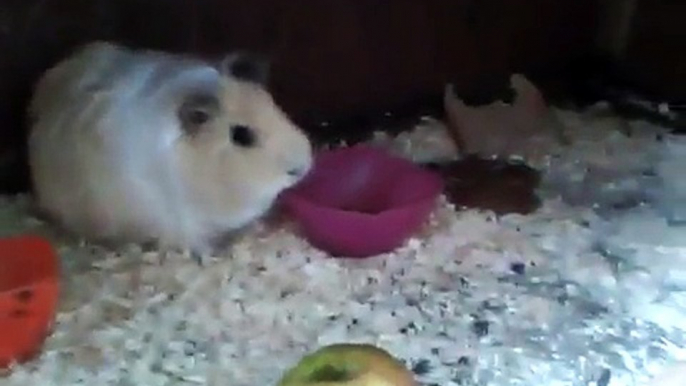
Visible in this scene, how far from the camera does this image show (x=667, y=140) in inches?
71.6

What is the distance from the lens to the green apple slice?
0.98 metres

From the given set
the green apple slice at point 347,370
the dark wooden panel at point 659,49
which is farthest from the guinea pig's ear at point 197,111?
the dark wooden panel at point 659,49

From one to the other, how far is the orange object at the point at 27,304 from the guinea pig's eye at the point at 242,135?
0.25 meters

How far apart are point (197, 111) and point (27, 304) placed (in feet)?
0.99

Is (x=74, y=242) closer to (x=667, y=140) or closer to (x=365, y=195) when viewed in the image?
(x=365, y=195)

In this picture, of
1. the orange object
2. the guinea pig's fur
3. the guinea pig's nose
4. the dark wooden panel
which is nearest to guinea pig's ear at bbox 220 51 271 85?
the guinea pig's fur

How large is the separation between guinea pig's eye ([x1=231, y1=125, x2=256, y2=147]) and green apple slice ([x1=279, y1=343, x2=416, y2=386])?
1.34ft

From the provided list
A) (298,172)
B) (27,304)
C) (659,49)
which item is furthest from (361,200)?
(659,49)

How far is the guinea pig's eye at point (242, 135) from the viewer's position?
1.39 m

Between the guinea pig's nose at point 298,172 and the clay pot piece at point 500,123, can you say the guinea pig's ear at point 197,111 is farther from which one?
the clay pot piece at point 500,123

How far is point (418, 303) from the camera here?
4.39 feet

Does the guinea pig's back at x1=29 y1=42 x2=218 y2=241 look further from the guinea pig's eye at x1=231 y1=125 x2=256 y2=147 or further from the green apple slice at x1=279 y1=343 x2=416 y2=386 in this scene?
the green apple slice at x1=279 y1=343 x2=416 y2=386

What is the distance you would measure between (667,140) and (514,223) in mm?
416

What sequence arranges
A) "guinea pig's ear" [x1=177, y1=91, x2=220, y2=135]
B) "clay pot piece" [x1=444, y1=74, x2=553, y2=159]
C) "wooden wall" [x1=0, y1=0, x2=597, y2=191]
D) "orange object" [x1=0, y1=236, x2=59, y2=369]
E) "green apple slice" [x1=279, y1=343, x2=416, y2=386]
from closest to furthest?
"green apple slice" [x1=279, y1=343, x2=416, y2=386]
"orange object" [x1=0, y1=236, x2=59, y2=369]
"guinea pig's ear" [x1=177, y1=91, x2=220, y2=135]
"wooden wall" [x1=0, y1=0, x2=597, y2=191]
"clay pot piece" [x1=444, y1=74, x2=553, y2=159]
